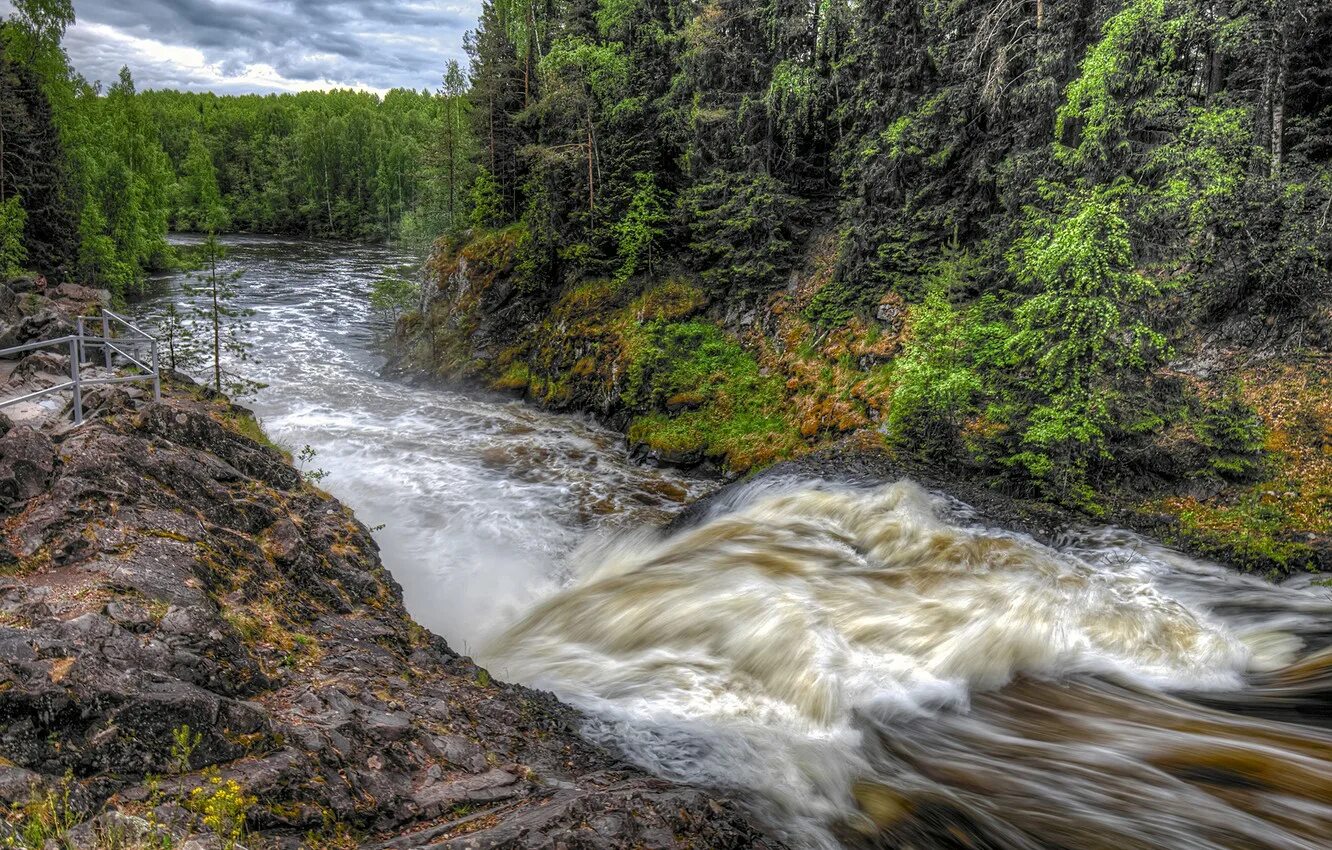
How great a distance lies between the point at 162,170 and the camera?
57812 millimetres

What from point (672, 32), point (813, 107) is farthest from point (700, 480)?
point (672, 32)

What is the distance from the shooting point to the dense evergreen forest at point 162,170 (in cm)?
2981

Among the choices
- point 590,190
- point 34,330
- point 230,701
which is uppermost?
point 590,190

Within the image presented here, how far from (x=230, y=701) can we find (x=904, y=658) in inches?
273

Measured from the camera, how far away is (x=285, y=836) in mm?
3896

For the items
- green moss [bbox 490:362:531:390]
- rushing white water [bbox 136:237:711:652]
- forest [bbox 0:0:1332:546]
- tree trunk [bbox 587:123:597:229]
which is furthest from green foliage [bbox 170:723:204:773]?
tree trunk [bbox 587:123:597:229]

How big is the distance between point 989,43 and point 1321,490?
11.2 metres

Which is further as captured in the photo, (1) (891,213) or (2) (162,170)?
(2) (162,170)

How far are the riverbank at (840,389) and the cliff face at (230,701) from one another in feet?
30.9

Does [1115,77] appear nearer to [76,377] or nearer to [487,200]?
[76,377]

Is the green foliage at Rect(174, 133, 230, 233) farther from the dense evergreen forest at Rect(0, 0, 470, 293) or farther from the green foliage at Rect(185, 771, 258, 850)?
the green foliage at Rect(185, 771, 258, 850)

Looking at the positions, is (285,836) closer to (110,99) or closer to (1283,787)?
(1283,787)

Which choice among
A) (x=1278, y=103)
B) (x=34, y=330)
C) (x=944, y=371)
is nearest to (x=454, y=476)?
(x=34, y=330)

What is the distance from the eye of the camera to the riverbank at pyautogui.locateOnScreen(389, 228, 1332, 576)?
35.2 feet
